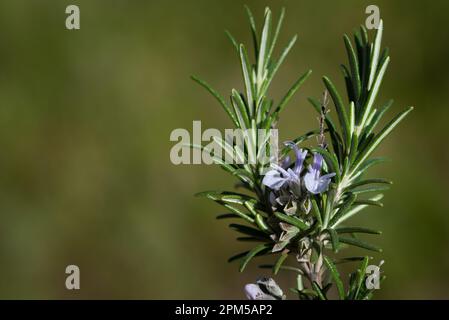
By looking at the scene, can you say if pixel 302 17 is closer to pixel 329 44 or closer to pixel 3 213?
pixel 329 44

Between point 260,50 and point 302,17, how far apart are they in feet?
6.64

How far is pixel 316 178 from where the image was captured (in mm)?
720

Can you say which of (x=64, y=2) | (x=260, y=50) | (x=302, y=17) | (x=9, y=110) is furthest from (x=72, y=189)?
(x=260, y=50)

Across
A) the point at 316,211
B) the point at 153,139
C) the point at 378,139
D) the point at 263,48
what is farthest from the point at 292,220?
the point at 153,139

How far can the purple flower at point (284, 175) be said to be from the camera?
722 millimetres

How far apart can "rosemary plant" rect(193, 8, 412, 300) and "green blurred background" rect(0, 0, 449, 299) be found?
5.42ft

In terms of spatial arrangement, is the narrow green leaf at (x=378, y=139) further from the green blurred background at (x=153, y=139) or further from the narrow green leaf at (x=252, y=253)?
the green blurred background at (x=153, y=139)

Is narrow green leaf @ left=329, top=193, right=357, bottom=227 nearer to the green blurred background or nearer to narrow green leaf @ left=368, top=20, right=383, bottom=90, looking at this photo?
narrow green leaf @ left=368, top=20, right=383, bottom=90

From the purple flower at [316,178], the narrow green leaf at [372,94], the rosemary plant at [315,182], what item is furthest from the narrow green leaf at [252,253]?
the narrow green leaf at [372,94]

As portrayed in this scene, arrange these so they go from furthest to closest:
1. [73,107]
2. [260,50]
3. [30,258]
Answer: [73,107] < [30,258] < [260,50]

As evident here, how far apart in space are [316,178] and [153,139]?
2.03 metres

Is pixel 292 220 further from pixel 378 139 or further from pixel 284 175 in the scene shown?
pixel 378 139
